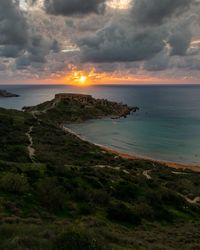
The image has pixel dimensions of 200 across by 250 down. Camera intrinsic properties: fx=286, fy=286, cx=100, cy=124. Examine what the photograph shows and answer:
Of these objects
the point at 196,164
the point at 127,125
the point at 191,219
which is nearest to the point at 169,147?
→ the point at 196,164

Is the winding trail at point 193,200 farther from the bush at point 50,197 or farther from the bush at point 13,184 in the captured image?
the bush at point 13,184

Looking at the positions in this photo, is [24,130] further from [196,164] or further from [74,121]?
[74,121]

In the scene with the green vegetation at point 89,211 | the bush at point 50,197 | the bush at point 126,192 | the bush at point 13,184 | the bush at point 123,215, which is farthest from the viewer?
the bush at point 126,192

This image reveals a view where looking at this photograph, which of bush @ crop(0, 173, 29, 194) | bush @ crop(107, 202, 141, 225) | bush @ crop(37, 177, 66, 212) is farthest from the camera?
bush @ crop(107, 202, 141, 225)

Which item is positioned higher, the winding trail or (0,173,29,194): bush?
(0,173,29,194): bush

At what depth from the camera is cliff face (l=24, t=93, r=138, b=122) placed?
5241 inches

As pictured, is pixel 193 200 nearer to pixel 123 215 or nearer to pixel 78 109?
pixel 123 215

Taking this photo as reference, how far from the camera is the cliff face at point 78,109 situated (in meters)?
133

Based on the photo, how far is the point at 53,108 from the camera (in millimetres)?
139500

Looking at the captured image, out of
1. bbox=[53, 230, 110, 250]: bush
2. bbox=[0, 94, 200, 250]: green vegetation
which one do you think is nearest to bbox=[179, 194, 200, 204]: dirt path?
bbox=[0, 94, 200, 250]: green vegetation

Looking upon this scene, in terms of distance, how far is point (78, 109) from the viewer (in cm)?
14488

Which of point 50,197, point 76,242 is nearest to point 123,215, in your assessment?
point 50,197

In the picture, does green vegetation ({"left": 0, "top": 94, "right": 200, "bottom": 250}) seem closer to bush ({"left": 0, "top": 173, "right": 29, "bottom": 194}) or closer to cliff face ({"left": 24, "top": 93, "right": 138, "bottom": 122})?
bush ({"left": 0, "top": 173, "right": 29, "bottom": 194})

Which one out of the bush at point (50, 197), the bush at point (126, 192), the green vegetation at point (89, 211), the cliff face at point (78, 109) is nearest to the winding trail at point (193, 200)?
the green vegetation at point (89, 211)
